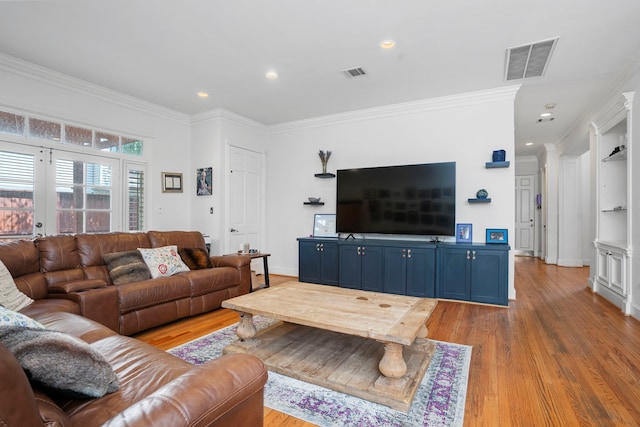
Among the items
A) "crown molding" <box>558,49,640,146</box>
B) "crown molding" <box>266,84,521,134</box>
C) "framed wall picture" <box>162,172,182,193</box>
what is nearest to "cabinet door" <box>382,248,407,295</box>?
"crown molding" <box>266,84,521,134</box>

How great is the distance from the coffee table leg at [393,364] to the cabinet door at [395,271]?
245 centimetres

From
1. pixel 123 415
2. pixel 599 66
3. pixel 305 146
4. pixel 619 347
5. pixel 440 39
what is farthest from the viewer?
pixel 305 146

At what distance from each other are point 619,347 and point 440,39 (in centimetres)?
312

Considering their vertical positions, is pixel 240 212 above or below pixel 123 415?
above

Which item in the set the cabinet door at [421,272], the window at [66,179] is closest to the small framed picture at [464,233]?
the cabinet door at [421,272]

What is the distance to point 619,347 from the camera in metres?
2.73

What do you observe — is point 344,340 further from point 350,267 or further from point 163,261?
point 163,261

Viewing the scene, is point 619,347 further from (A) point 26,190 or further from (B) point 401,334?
(A) point 26,190

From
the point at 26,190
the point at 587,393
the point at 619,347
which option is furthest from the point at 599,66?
the point at 26,190

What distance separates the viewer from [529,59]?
337 cm

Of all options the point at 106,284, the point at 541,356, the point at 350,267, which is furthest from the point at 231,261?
the point at 541,356

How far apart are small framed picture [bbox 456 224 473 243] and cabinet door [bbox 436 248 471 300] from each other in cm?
39

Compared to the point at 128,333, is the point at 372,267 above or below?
above

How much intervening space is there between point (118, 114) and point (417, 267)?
15.0 feet
